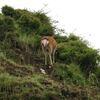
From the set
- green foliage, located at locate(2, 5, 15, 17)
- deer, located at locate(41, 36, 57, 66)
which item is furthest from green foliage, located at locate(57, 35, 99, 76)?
green foliage, located at locate(2, 5, 15, 17)

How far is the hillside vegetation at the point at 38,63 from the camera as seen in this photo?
40.1ft

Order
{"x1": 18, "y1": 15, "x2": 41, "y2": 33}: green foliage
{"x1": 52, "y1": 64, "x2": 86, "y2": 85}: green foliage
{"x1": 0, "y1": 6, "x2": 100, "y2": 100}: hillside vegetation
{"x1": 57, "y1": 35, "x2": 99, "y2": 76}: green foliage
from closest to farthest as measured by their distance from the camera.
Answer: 1. {"x1": 0, "y1": 6, "x2": 100, "y2": 100}: hillside vegetation
2. {"x1": 52, "y1": 64, "x2": 86, "y2": 85}: green foliage
3. {"x1": 57, "y1": 35, "x2": 99, "y2": 76}: green foliage
4. {"x1": 18, "y1": 15, "x2": 41, "y2": 33}: green foliage

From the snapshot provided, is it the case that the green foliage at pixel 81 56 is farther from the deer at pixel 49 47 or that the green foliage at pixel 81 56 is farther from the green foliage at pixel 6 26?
the green foliage at pixel 6 26

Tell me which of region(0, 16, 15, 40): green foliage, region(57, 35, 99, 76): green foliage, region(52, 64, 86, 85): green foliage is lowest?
region(52, 64, 86, 85): green foliage

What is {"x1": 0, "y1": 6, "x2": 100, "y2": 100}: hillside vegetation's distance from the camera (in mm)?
12227

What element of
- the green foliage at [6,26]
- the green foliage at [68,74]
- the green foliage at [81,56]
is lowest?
the green foliage at [68,74]

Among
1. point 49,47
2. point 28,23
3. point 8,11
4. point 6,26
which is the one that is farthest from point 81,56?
point 8,11

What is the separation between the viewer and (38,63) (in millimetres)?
15688

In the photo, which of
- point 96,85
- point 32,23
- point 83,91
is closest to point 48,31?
point 32,23

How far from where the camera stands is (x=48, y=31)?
18109mm

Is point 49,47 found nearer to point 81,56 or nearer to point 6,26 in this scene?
point 81,56

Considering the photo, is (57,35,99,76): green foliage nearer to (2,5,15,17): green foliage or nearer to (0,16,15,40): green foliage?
(0,16,15,40): green foliage

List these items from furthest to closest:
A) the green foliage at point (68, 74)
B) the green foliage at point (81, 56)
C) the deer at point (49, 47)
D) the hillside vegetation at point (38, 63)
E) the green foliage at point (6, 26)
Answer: the green foliage at point (6, 26), the green foliage at point (81, 56), the deer at point (49, 47), the green foliage at point (68, 74), the hillside vegetation at point (38, 63)

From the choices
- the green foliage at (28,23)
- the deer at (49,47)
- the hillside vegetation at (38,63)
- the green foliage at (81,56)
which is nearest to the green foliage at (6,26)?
the hillside vegetation at (38,63)
